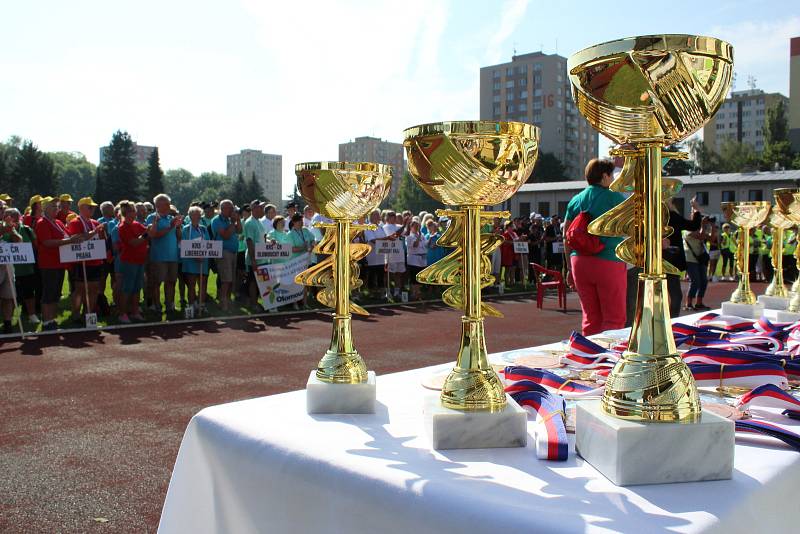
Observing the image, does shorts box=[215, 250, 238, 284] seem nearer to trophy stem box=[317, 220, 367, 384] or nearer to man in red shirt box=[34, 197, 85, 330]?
man in red shirt box=[34, 197, 85, 330]

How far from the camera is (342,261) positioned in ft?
6.31

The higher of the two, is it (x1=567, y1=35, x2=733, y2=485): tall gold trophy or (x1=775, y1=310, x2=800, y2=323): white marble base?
(x1=567, y1=35, x2=733, y2=485): tall gold trophy

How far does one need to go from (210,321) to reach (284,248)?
216 cm

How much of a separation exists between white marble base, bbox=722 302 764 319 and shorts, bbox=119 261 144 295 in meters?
9.55

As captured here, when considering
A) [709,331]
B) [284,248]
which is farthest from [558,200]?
[709,331]

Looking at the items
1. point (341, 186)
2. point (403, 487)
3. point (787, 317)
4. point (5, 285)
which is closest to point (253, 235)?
point (5, 285)

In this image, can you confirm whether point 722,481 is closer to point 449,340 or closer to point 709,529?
point 709,529

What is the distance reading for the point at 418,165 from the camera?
1516 mm

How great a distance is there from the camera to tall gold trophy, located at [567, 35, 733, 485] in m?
1.17

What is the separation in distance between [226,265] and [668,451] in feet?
38.5

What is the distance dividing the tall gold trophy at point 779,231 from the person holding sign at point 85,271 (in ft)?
31.0

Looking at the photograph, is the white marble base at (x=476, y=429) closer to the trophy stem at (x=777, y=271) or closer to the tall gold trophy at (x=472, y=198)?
the tall gold trophy at (x=472, y=198)

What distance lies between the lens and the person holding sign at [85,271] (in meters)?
10.4

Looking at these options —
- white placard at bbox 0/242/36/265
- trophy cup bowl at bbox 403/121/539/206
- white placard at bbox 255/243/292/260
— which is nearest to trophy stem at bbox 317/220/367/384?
trophy cup bowl at bbox 403/121/539/206
